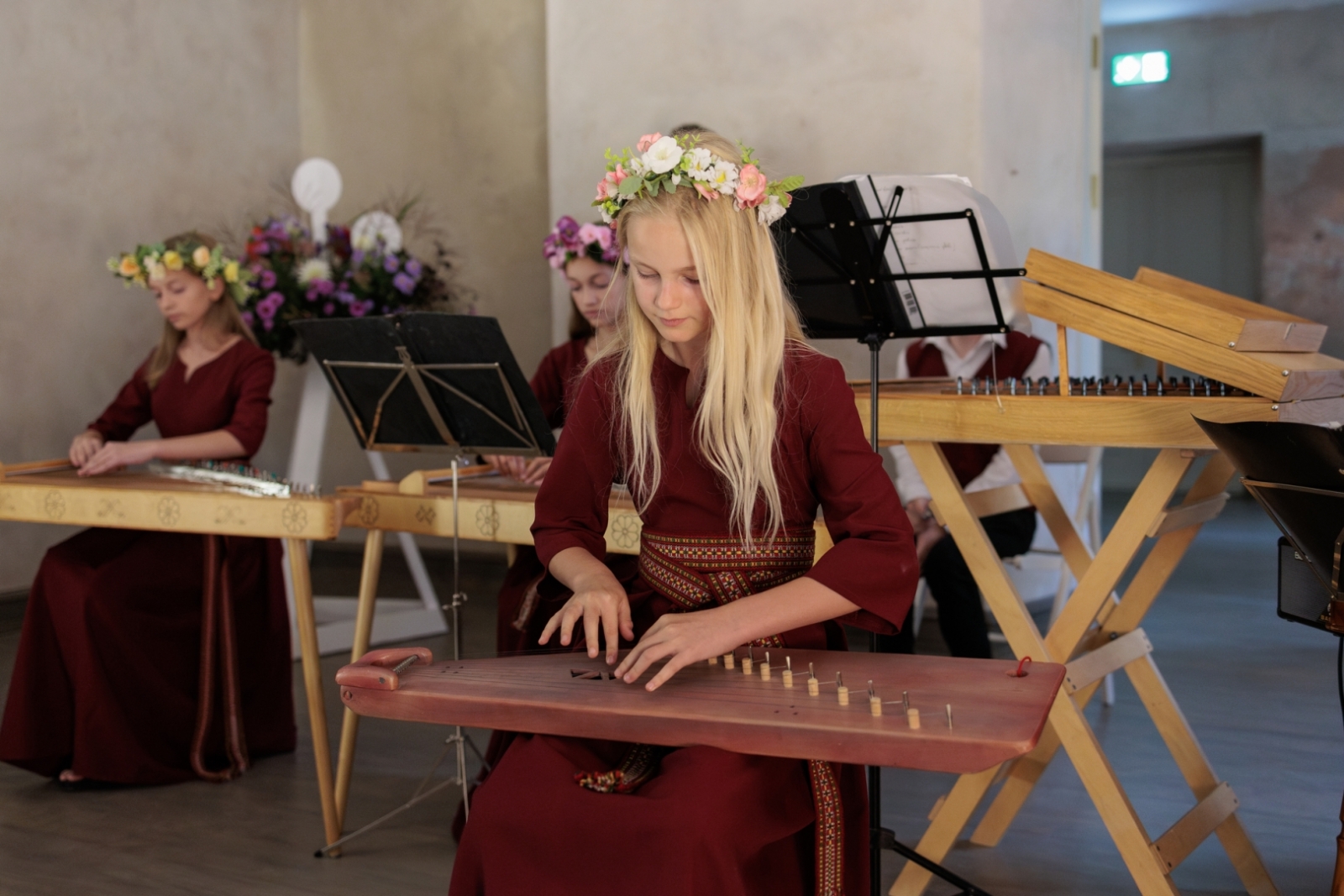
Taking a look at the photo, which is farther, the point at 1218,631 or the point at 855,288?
the point at 1218,631

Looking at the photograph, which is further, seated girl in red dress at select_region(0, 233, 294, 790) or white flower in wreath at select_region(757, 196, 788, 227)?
seated girl in red dress at select_region(0, 233, 294, 790)

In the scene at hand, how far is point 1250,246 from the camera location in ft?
28.7

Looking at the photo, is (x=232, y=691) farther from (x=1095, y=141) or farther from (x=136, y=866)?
(x=1095, y=141)

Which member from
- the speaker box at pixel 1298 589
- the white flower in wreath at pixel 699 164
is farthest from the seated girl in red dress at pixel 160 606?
the speaker box at pixel 1298 589

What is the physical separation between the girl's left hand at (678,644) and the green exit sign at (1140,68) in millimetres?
7993

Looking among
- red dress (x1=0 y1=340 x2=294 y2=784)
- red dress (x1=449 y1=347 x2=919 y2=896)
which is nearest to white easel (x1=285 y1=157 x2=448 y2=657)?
red dress (x1=0 y1=340 x2=294 y2=784)

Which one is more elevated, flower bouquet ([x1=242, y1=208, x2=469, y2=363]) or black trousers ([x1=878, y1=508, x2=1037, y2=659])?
flower bouquet ([x1=242, y1=208, x2=469, y2=363])

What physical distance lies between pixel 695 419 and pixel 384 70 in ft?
16.7

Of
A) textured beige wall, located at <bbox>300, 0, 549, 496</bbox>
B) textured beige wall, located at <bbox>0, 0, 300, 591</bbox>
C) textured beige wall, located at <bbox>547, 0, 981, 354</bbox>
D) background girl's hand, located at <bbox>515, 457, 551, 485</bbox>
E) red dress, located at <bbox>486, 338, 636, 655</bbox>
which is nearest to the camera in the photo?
red dress, located at <bbox>486, 338, 636, 655</bbox>

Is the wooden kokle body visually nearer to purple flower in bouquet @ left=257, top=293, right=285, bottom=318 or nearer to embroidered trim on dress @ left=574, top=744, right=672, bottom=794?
embroidered trim on dress @ left=574, top=744, right=672, bottom=794

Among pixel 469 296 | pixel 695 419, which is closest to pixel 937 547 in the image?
pixel 695 419

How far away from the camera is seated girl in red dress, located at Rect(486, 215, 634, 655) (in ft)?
9.62

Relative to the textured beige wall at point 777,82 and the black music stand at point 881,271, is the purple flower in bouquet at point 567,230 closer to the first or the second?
the textured beige wall at point 777,82

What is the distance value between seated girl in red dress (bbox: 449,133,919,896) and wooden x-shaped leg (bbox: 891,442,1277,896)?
0.56m
